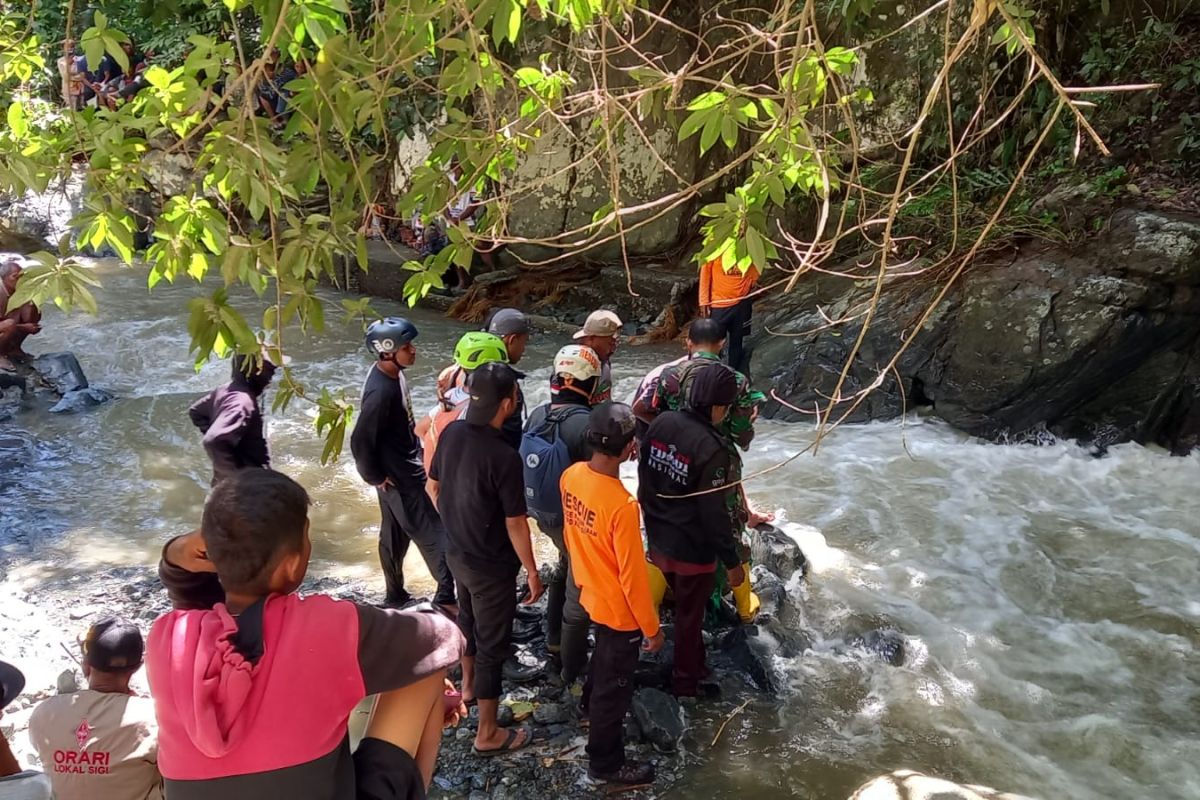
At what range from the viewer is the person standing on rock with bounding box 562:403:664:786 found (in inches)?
134

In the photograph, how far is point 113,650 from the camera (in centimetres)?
275

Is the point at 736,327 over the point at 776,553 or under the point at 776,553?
over

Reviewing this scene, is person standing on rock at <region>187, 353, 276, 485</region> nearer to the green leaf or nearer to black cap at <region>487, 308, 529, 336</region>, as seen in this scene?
black cap at <region>487, 308, 529, 336</region>

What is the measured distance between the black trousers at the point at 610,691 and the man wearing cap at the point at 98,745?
157 cm

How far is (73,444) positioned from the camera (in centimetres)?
757

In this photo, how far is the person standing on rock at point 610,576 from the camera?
3.40 metres

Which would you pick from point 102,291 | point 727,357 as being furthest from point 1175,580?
point 102,291

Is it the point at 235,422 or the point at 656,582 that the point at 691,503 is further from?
the point at 235,422

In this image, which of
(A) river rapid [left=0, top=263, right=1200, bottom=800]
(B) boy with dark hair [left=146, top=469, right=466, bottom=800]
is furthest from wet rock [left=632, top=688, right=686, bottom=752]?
(B) boy with dark hair [left=146, top=469, right=466, bottom=800]

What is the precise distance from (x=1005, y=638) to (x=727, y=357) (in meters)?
3.94

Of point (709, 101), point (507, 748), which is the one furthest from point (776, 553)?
point (709, 101)

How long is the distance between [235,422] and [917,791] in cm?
307

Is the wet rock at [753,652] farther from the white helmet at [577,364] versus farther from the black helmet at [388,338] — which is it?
the black helmet at [388,338]

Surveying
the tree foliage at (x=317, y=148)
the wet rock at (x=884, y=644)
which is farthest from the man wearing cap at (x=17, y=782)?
the wet rock at (x=884, y=644)
